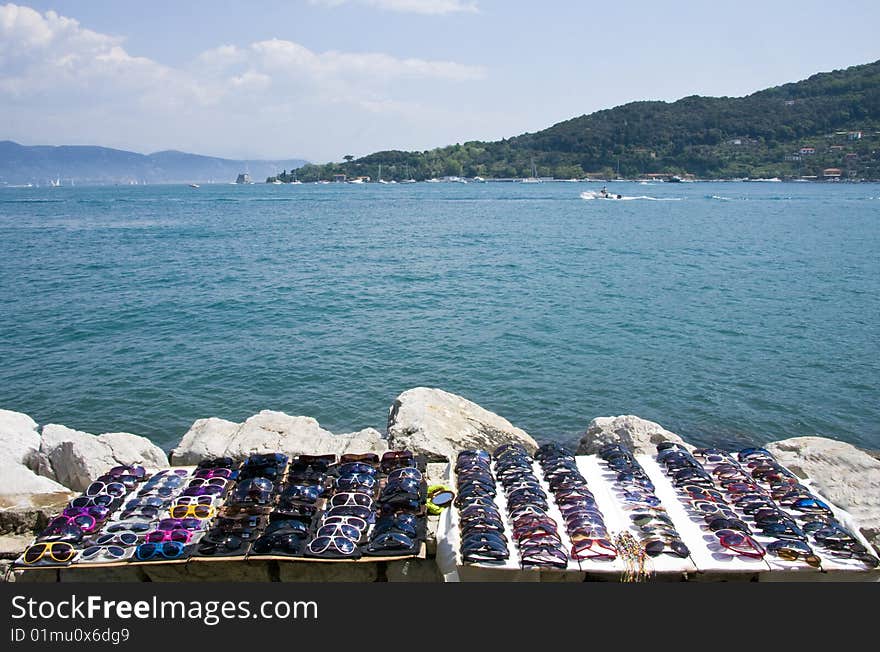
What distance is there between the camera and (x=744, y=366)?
2675 centimetres

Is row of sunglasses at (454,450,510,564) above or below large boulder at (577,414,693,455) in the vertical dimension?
above

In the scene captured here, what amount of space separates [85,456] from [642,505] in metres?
13.1

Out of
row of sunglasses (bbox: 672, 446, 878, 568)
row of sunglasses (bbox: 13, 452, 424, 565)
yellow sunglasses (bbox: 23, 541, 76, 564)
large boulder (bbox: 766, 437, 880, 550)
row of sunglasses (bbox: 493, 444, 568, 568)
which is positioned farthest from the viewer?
large boulder (bbox: 766, 437, 880, 550)

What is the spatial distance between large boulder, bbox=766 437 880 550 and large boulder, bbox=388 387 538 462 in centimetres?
645

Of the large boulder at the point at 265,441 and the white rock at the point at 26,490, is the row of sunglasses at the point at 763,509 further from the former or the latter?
the white rock at the point at 26,490

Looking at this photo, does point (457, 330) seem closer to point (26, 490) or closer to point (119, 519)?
point (26, 490)

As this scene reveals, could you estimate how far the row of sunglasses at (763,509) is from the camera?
38.2ft


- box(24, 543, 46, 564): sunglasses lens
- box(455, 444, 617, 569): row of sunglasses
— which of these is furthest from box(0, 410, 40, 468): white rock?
box(455, 444, 617, 569): row of sunglasses

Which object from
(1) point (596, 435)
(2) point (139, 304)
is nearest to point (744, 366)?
(1) point (596, 435)

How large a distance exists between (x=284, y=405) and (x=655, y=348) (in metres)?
16.2

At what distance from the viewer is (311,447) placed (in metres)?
17.2

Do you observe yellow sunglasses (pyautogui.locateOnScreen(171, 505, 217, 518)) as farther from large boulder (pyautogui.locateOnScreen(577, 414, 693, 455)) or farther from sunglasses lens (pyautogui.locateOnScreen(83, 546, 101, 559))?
large boulder (pyautogui.locateOnScreen(577, 414, 693, 455))

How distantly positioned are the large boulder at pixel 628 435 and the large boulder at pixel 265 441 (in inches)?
219

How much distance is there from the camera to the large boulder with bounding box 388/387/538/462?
17.0m
